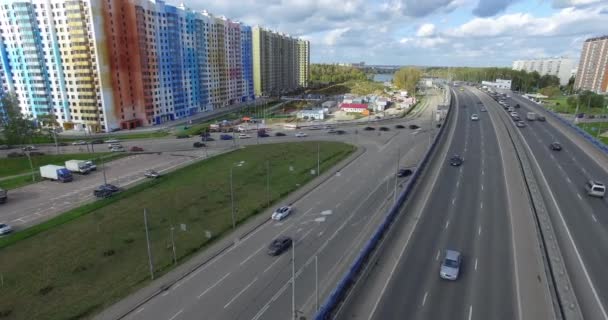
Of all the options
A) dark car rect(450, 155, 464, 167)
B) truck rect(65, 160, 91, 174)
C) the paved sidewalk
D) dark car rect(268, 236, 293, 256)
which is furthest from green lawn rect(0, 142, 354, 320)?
dark car rect(450, 155, 464, 167)

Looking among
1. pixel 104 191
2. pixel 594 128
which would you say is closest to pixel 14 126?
pixel 104 191

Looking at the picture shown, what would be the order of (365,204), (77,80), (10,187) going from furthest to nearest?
(77,80) → (10,187) → (365,204)

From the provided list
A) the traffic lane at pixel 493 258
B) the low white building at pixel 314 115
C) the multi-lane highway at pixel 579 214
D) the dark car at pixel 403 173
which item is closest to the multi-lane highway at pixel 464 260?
the traffic lane at pixel 493 258

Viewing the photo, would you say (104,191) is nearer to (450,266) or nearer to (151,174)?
(151,174)

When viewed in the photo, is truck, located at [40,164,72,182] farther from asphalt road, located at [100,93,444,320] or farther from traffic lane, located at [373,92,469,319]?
traffic lane, located at [373,92,469,319]

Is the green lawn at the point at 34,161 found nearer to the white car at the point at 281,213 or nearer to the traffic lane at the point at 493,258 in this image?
the white car at the point at 281,213

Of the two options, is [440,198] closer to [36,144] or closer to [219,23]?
[36,144]

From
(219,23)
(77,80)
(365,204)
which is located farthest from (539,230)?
(219,23)
